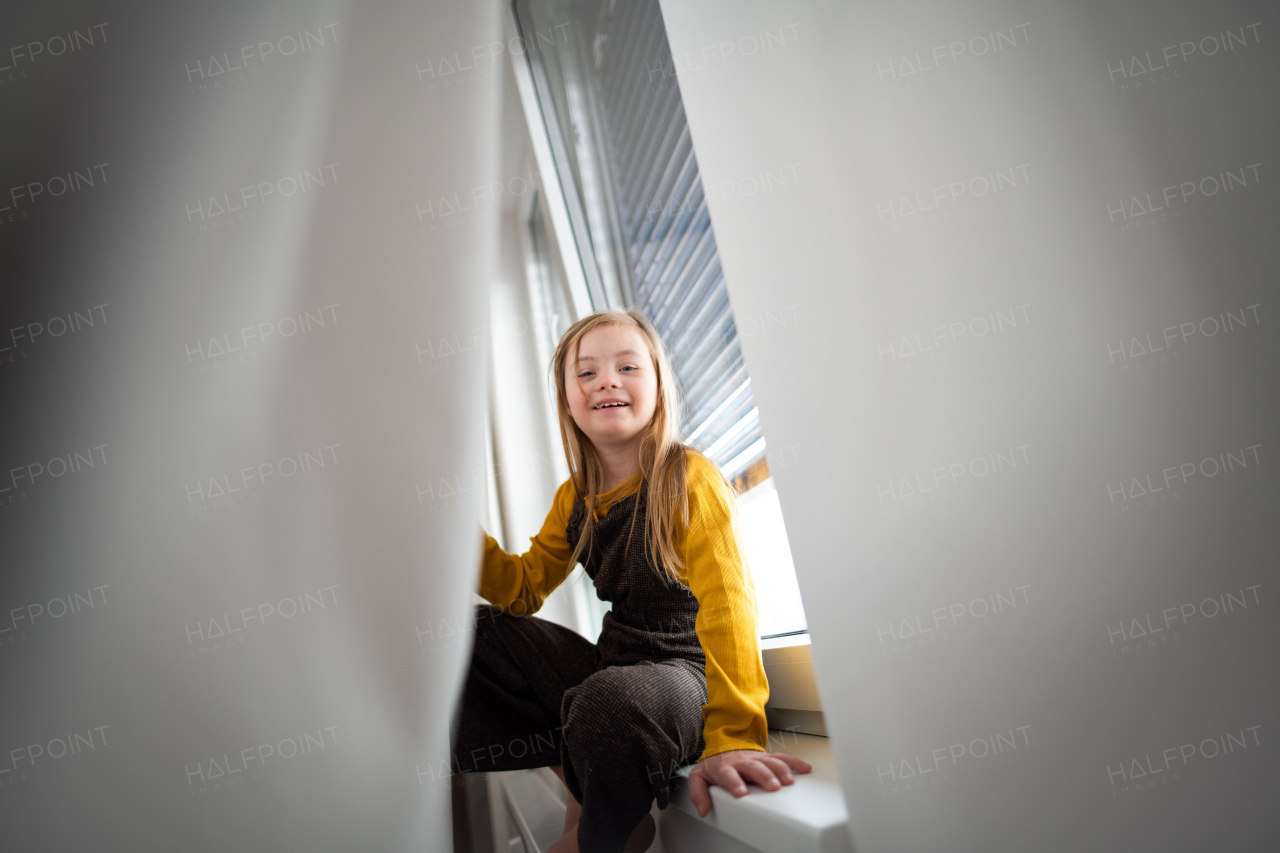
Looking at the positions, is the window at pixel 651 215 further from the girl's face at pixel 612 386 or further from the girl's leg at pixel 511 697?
the girl's leg at pixel 511 697

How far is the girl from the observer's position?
742mm

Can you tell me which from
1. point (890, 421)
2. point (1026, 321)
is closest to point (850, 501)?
point (890, 421)

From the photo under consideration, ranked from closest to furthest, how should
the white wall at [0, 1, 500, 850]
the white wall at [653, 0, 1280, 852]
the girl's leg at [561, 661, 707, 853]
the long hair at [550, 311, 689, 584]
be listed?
the white wall at [653, 0, 1280, 852], the white wall at [0, 1, 500, 850], the girl's leg at [561, 661, 707, 853], the long hair at [550, 311, 689, 584]

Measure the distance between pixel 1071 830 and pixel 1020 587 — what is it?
0.15 metres

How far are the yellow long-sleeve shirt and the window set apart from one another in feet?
0.36

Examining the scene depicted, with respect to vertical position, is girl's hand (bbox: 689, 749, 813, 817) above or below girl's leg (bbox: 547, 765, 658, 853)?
above

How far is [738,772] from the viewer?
0.69m

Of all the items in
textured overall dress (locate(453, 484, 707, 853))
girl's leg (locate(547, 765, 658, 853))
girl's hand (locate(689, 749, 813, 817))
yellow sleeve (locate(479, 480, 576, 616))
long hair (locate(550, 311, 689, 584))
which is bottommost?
girl's leg (locate(547, 765, 658, 853))

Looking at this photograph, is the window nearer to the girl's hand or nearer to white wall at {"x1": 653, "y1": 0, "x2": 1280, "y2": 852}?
the girl's hand

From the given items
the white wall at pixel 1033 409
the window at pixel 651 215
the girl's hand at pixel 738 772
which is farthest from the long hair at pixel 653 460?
the white wall at pixel 1033 409

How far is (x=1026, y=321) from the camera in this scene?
1.36 feet

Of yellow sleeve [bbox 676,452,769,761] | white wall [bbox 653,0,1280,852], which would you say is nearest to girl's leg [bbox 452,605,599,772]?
yellow sleeve [bbox 676,452,769,761]

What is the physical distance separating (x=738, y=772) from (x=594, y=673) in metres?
0.26

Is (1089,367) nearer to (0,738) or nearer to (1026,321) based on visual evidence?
(1026,321)
